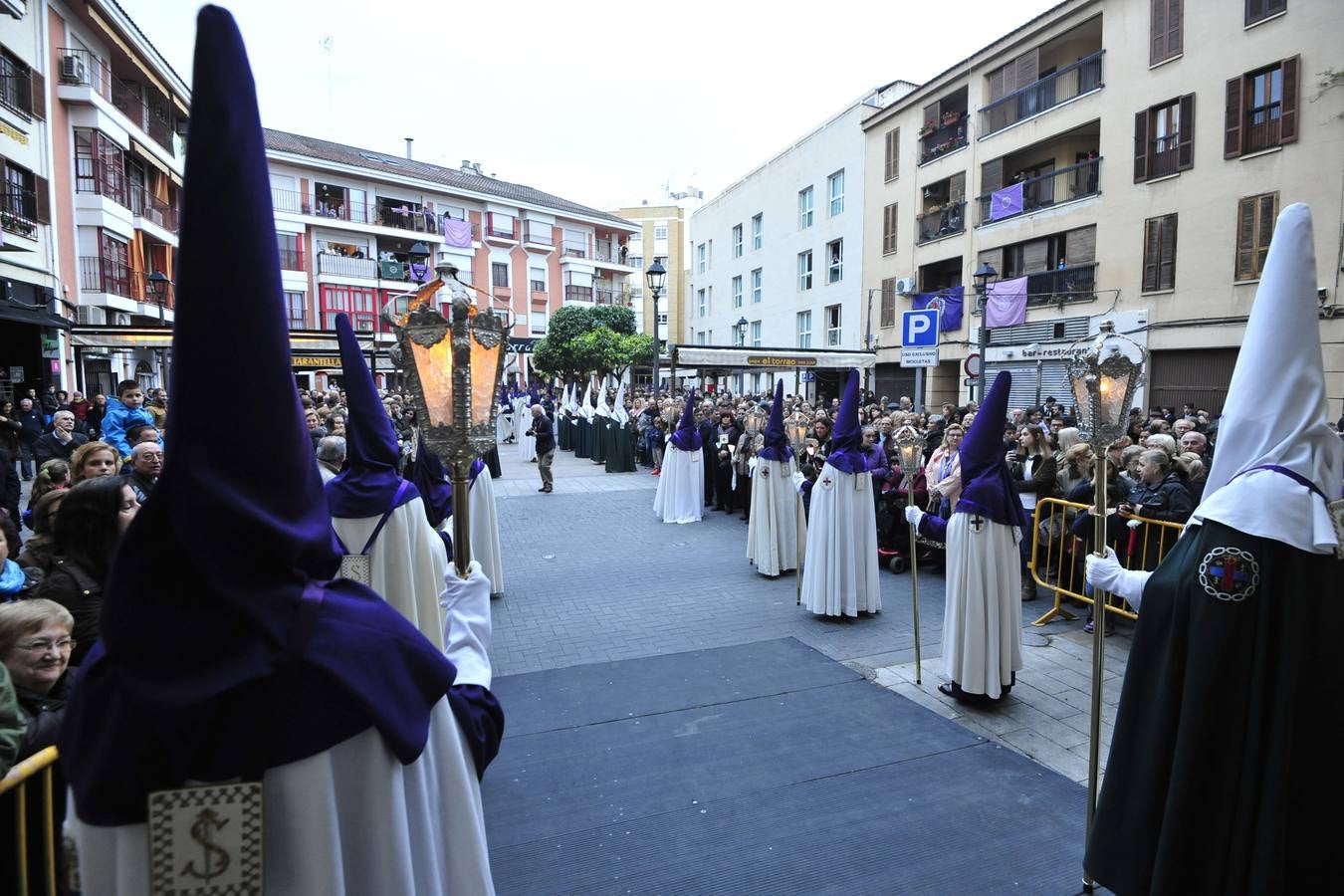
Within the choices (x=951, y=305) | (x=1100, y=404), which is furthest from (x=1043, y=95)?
(x=1100, y=404)

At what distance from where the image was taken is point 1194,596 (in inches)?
110

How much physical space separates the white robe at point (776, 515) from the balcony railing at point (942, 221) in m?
20.3

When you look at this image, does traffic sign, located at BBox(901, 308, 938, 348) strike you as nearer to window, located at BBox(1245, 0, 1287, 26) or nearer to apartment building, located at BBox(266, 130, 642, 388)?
window, located at BBox(1245, 0, 1287, 26)

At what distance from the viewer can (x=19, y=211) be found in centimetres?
1898

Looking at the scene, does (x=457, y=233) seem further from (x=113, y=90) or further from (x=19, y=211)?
(x=19, y=211)

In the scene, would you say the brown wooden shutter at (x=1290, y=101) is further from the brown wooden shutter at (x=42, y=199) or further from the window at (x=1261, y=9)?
the brown wooden shutter at (x=42, y=199)

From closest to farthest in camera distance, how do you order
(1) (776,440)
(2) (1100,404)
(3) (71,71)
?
1. (2) (1100,404)
2. (1) (776,440)
3. (3) (71,71)

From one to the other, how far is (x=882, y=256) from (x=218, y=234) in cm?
3072

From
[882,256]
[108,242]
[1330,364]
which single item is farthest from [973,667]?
[108,242]

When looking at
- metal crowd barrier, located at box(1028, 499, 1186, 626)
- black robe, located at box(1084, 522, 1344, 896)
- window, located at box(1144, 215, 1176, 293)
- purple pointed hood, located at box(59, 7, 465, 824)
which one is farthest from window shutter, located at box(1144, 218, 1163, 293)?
purple pointed hood, located at box(59, 7, 465, 824)

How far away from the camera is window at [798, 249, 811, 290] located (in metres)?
35.0

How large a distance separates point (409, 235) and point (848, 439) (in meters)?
44.3

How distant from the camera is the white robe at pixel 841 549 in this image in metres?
7.45

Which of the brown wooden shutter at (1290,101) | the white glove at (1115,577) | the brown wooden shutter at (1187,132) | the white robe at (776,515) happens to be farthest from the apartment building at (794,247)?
the white glove at (1115,577)
